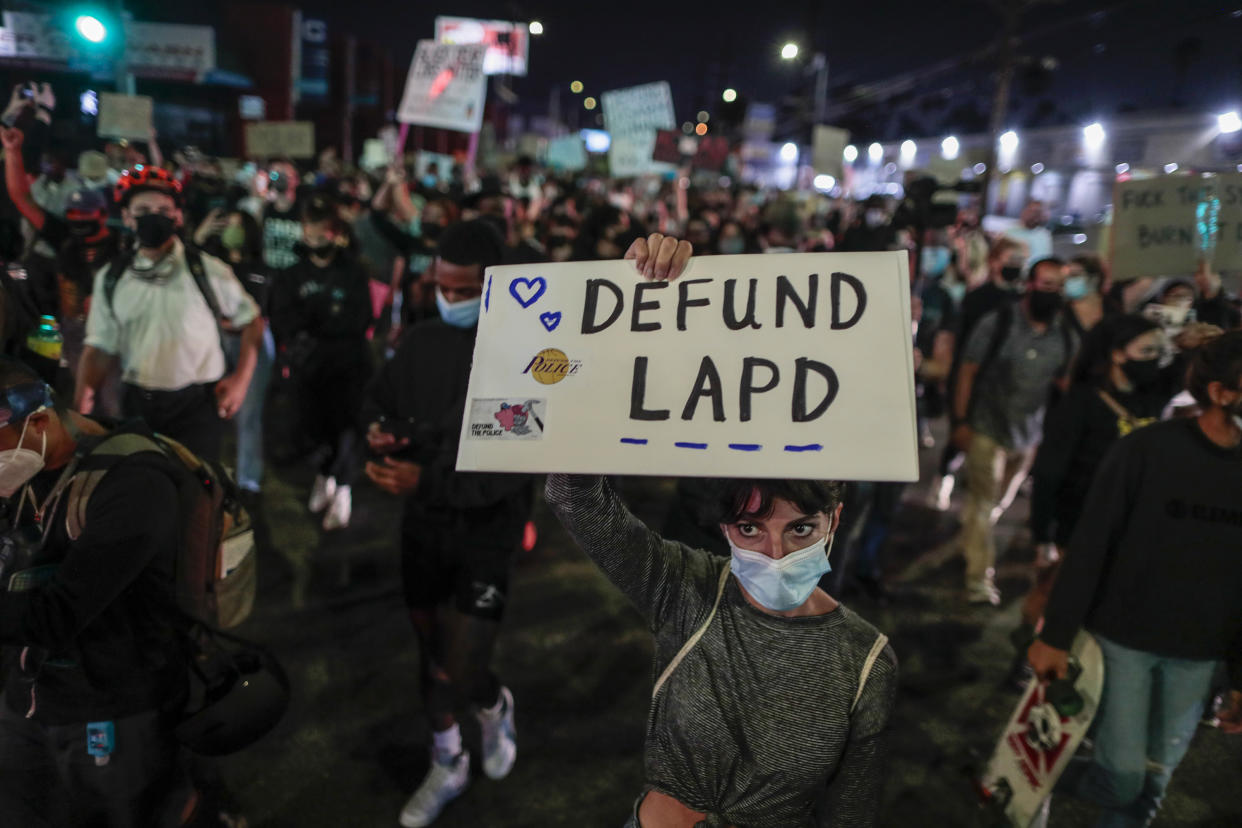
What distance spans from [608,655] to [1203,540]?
2.77m

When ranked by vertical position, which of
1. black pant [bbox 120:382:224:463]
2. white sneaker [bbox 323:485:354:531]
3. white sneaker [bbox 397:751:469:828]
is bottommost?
white sneaker [bbox 397:751:469:828]

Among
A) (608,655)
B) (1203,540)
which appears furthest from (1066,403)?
(608,655)

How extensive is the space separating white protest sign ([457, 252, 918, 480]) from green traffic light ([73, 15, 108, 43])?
13.5m

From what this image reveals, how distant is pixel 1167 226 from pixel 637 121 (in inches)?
357

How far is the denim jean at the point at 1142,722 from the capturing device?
8.14 ft

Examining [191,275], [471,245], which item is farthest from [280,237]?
[471,245]

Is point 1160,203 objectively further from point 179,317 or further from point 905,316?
point 179,317

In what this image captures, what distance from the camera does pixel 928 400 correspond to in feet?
21.3

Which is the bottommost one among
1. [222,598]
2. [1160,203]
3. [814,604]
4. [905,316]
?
[222,598]

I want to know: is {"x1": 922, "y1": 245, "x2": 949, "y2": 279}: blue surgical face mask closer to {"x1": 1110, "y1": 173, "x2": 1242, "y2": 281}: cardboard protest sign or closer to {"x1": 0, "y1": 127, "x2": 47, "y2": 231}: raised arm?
{"x1": 1110, "y1": 173, "x2": 1242, "y2": 281}: cardboard protest sign

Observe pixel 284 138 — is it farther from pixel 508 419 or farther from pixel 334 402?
pixel 508 419

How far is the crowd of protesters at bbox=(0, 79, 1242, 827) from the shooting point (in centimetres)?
160

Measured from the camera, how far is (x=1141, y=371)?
385 cm

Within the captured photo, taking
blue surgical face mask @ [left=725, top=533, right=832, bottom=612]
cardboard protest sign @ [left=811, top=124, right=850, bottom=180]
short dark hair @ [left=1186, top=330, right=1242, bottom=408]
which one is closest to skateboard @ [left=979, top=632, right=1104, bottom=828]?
short dark hair @ [left=1186, top=330, right=1242, bottom=408]
